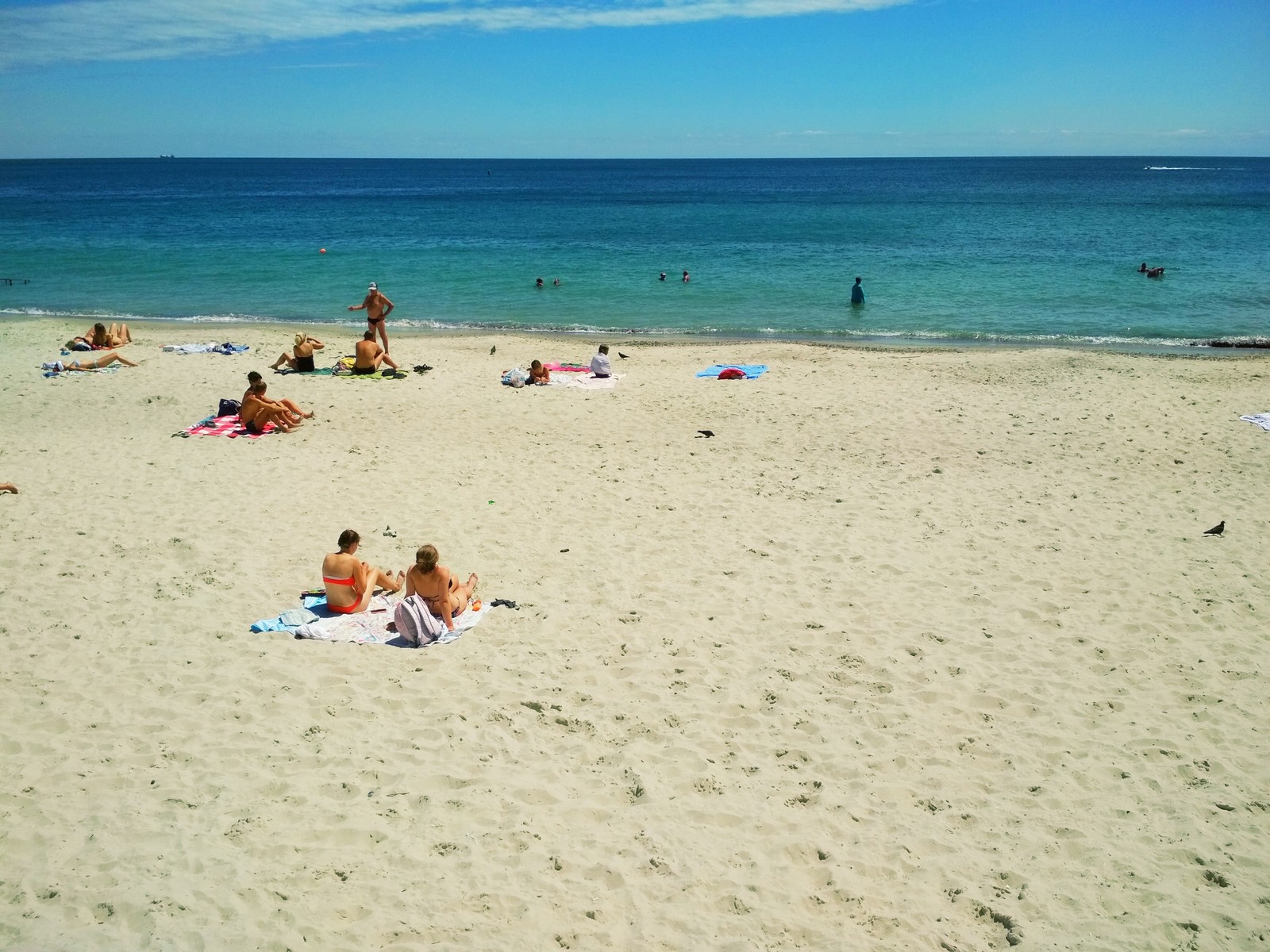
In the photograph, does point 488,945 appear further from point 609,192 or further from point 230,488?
point 609,192

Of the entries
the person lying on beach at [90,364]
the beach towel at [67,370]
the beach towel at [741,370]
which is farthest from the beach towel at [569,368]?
the beach towel at [67,370]

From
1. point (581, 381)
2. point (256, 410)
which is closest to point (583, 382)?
point (581, 381)

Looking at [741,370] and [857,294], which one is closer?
[741,370]

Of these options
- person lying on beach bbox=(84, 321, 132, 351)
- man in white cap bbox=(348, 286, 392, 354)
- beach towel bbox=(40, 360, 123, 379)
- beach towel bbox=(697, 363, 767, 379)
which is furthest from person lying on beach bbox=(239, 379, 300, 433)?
beach towel bbox=(697, 363, 767, 379)

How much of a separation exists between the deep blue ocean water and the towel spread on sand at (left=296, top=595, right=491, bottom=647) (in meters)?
17.1

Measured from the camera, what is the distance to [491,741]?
5.91 metres

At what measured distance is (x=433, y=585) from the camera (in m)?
7.21

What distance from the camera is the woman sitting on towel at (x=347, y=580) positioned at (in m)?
7.51

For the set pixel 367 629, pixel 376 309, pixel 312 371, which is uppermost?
pixel 376 309

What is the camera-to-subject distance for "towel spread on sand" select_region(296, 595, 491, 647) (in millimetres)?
7184

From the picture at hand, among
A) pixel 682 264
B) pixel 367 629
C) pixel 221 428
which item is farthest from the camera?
pixel 682 264

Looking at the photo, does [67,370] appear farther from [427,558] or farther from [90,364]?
[427,558]

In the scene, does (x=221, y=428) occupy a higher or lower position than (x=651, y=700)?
higher

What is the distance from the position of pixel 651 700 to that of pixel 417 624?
6.85 ft
